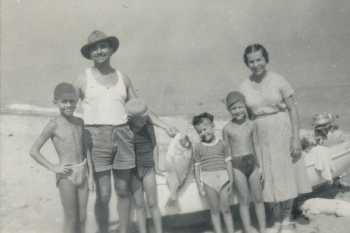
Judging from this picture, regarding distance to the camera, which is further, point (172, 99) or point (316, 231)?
point (172, 99)

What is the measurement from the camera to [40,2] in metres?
9.69

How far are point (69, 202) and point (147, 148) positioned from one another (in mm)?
866

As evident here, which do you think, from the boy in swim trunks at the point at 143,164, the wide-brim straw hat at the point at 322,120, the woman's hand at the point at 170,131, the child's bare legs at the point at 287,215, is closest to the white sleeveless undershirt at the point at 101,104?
the boy in swim trunks at the point at 143,164

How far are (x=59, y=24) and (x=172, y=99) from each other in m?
2.97

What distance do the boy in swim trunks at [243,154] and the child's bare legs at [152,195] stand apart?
0.81 metres

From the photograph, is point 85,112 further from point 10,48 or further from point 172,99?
point 10,48

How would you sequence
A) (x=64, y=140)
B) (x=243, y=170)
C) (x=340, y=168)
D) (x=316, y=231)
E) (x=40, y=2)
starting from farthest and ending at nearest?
1. (x=40, y=2)
2. (x=340, y=168)
3. (x=316, y=231)
4. (x=243, y=170)
5. (x=64, y=140)

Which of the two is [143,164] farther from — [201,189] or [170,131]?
[201,189]

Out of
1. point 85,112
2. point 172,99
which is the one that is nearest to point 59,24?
point 172,99

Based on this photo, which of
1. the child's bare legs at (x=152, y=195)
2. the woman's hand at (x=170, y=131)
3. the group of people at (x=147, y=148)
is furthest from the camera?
the woman's hand at (x=170, y=131)

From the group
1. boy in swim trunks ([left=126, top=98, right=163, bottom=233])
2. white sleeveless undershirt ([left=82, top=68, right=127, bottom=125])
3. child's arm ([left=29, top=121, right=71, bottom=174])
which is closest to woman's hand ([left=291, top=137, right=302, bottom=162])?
boy in swim trunks ([left=126, top=98, right=163, bottom=233])

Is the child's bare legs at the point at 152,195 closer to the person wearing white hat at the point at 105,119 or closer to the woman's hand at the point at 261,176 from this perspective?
the person wearing white hat at the point at 105,119

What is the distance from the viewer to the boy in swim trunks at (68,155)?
390cm

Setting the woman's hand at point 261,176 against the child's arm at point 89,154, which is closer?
the child's arm at point 89,154
